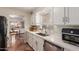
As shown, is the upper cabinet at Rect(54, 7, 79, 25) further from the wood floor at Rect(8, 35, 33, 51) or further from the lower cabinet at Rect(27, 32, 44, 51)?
the wood floor at Rect(8, 35, 33, 51)

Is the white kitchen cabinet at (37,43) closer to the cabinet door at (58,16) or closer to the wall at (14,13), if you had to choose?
the wall at (14,13)

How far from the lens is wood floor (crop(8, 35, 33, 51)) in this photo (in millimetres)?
1343

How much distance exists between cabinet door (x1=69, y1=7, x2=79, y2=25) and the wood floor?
0.64m

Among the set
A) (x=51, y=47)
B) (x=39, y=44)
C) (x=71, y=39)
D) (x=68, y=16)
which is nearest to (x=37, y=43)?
(x=39, y=44)

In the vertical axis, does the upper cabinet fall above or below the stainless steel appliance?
above

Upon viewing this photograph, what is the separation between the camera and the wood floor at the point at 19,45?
4.41 feet

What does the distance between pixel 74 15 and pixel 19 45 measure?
78 centimetres

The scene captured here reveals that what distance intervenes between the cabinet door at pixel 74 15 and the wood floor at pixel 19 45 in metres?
0.64

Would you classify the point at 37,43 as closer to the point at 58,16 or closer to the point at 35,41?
the point at 35,41

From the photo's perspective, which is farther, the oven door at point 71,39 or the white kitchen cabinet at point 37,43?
the white kitchen cabinet at point 37,43

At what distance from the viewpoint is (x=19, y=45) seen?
137 centimetres

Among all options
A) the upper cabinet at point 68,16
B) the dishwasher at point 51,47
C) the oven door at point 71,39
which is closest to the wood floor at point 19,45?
the dishwasher at point 51,47

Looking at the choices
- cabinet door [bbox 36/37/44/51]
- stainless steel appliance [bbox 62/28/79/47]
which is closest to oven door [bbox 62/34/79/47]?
stainless steel appliance [bbox 62/28/79/47]
